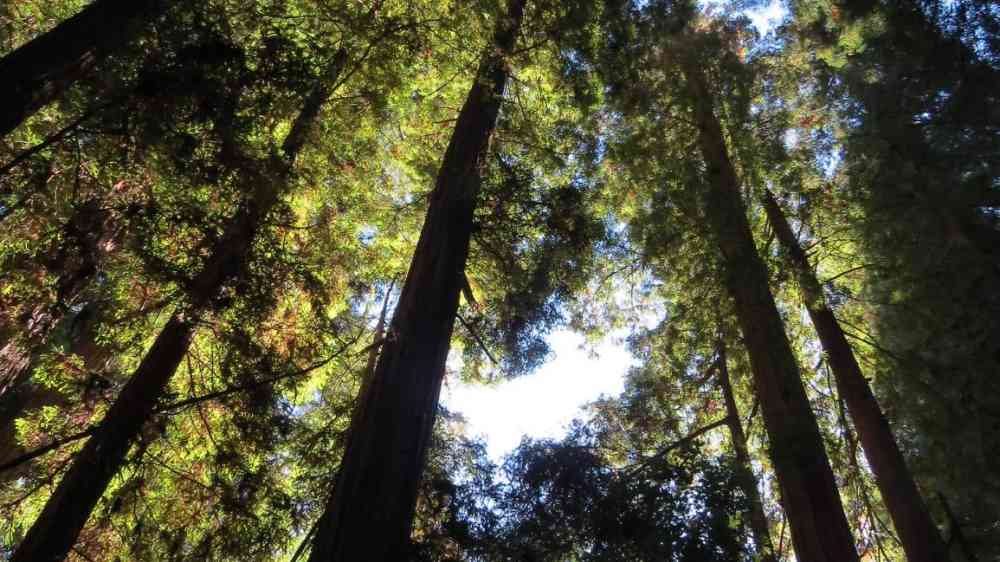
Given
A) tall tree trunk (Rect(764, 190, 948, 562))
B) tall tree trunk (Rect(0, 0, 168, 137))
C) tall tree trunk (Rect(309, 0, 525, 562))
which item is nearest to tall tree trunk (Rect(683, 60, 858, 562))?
tall tree trunk (Rect(764, 190, 948, 562))

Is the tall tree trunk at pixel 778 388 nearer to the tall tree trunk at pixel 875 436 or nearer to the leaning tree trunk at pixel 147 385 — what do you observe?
the tall tree trunk at pixel 875 436

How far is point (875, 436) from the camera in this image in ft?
22.9

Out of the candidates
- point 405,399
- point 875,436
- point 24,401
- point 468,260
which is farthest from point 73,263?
point 875,436

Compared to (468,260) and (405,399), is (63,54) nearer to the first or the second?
(405,399)

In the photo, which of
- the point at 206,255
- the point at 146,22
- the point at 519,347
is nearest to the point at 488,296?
the point at 519,347

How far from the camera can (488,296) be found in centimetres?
753

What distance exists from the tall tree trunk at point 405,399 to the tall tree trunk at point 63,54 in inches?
103

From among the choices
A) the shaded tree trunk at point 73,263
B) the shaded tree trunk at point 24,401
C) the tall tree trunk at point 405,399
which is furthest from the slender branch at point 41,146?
the shaded tree trunk at point 24,401

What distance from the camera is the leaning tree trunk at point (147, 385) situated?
14.2 feet

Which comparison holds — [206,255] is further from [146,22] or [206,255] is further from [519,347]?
[519,347]

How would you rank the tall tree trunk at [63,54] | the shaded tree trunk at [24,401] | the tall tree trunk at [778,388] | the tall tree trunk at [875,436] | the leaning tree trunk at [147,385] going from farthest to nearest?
the shaded tree trunk at [24,401]
the tall tree trunk at [875,436]
the leaning tree trunk at [147,385]
the tall tree trunk at [778,388]
the tall tree trunk at [63,54]

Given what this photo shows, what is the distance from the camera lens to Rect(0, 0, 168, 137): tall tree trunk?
133 inches

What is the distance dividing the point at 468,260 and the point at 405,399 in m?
3.68

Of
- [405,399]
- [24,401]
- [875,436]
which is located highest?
[24,401]
